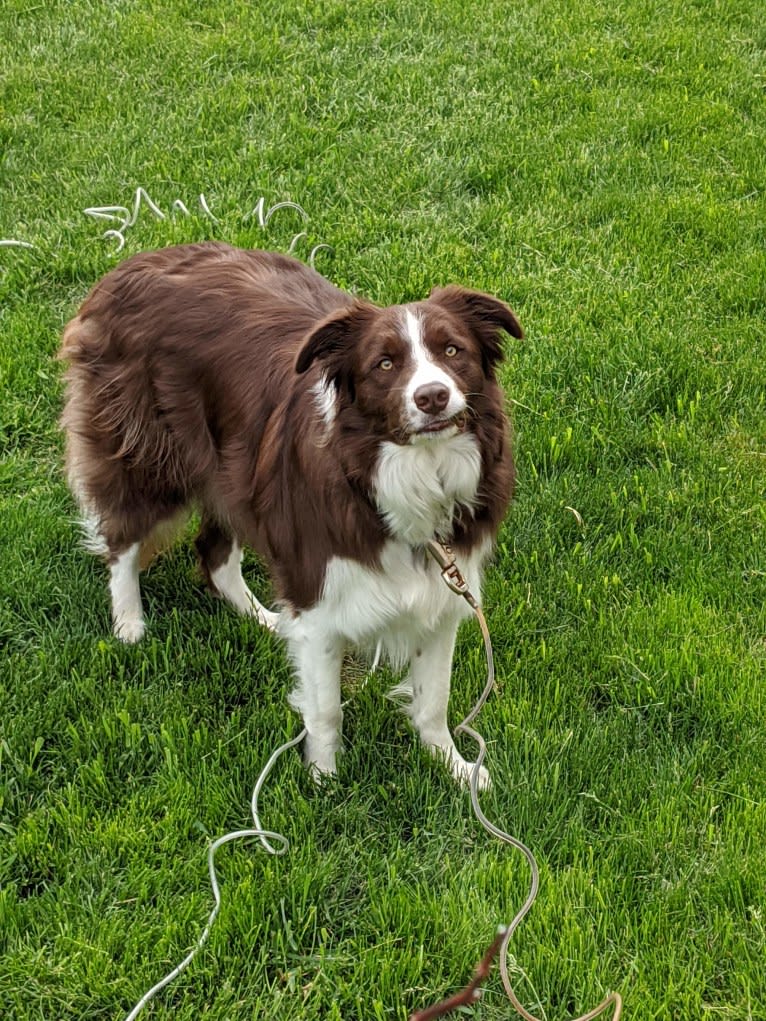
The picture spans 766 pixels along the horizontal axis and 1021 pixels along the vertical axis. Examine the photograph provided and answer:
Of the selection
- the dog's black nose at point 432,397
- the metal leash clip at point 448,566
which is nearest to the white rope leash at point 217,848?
the metal leash clip at point 448,566

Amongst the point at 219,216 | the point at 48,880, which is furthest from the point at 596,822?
the point at 219,216

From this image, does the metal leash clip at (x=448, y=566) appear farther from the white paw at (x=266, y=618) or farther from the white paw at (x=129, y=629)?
the white paw at (x=129, y=629)

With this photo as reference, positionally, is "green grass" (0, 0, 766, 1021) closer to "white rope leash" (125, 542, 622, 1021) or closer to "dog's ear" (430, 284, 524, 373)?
"white rope leash" (125, 542, 622, 1021)

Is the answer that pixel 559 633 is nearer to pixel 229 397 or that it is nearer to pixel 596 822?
pixel 596 822

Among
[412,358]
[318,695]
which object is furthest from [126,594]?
[412,358]

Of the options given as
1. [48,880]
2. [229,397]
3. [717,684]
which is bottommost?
[48,880]

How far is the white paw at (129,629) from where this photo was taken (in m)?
3.97

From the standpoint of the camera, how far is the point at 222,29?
309 inches

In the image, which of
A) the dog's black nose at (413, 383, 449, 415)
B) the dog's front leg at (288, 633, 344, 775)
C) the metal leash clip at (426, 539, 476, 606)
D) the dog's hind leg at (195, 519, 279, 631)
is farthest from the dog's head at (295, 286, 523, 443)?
the dog's hind leg at (195, 519, 279, 631)

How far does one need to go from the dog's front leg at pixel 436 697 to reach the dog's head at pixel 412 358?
2.61 ft

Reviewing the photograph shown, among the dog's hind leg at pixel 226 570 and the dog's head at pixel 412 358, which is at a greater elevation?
the dog's head at pixel 412 358

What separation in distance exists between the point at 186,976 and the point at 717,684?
1899 millimetres

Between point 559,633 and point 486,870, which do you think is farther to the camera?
point 559,633

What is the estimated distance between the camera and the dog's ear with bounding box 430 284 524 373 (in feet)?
9.87
